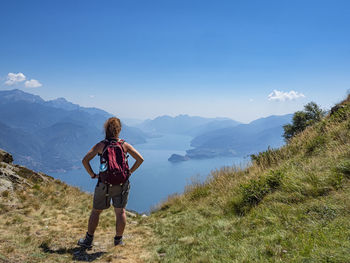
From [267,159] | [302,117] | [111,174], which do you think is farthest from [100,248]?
[302,117]

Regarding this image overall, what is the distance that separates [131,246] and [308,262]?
138 inches

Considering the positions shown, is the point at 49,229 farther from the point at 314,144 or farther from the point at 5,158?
the point at 314,144

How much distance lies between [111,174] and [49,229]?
320 cm

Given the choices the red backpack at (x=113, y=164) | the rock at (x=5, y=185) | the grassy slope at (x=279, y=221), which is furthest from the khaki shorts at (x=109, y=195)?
the rock at (x=5, y=185)

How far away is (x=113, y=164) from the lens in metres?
3.87

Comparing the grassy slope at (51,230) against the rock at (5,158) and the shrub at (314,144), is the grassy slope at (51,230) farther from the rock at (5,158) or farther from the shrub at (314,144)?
the shrub at (314,144)

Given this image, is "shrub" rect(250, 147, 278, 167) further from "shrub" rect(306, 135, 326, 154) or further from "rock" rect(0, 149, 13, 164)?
"rock" rect(0, 149, 13, 164)

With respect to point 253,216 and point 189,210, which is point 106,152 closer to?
point 253,216

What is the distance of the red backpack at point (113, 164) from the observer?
385 cm

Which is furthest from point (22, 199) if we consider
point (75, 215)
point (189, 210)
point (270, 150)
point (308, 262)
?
point (270, 150)

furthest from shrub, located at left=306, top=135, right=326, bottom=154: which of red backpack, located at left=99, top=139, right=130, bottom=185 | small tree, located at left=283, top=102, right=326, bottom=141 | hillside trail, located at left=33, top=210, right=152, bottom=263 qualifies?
small tree, located at left=283, top=102, right=326, bottom=141

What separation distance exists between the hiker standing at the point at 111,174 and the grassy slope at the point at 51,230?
0.49 m

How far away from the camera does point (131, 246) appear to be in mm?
4438

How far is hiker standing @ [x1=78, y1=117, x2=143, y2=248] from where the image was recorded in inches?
152
